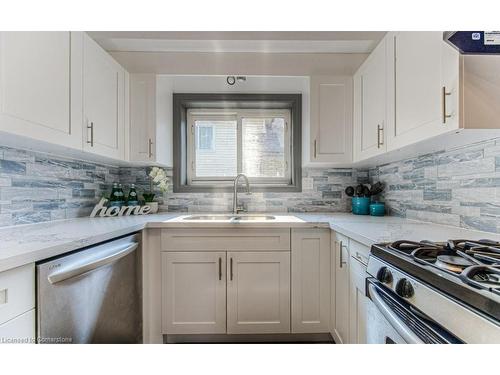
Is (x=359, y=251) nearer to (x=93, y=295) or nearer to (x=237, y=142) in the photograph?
(x=93, y=295)

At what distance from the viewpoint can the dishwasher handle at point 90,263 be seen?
0.87 metres

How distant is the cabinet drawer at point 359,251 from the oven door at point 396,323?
210 millimetres

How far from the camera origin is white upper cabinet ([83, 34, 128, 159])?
4.84ft

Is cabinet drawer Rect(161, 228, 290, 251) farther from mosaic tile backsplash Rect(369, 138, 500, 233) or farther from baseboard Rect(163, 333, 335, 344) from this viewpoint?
mosaic tile backsplash Rect(369, 138, 500, 233)

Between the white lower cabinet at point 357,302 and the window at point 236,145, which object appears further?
the window at point 236,145

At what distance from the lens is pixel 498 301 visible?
1.54 feet

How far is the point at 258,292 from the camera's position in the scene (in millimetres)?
1643

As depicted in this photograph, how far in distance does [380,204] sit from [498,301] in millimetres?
1589

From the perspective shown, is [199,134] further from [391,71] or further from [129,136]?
[391,71]

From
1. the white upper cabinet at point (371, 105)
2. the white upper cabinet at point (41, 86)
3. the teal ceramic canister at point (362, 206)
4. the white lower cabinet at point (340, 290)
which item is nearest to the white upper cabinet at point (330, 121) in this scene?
the white upper cabinet at point (371, 105)

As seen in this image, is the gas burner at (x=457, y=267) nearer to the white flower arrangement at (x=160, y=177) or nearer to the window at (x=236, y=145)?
the window at (x=236, y=145)

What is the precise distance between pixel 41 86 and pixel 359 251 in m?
1.69

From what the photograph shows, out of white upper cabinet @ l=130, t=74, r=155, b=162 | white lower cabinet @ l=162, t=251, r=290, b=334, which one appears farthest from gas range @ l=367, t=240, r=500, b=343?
white upper cabinet @ l=130, t=74, r=155, b=162
